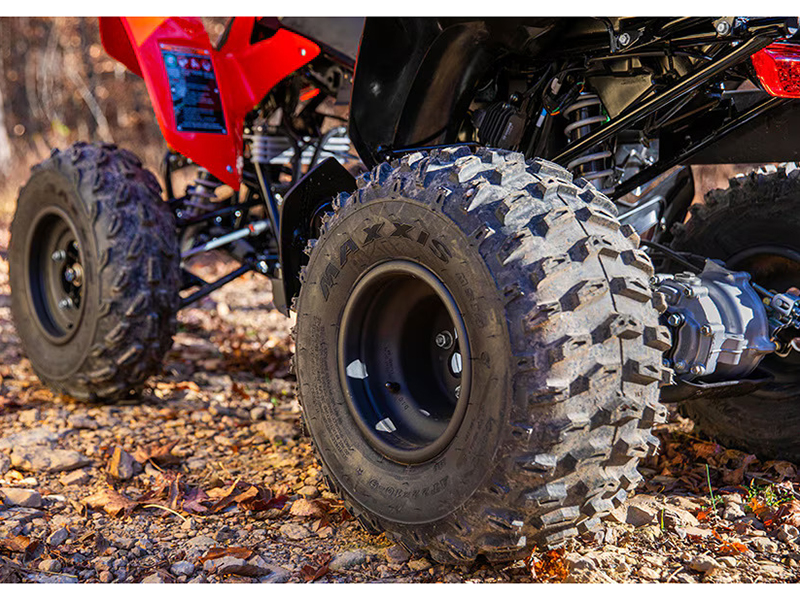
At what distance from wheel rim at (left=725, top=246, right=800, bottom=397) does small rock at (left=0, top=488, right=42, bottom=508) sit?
2760 mm

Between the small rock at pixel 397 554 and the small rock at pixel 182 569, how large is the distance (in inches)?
23.4

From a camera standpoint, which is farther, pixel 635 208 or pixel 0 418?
pixel 0 418

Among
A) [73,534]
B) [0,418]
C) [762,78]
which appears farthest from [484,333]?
[0,418]

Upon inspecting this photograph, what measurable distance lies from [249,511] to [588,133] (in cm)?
183

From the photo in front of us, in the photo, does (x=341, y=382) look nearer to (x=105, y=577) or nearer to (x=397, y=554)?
(x=397, y=554)

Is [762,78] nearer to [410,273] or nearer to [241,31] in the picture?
[410,273]

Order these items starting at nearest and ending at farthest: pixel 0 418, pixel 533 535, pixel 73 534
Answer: pixel 533 535 → pixel 73 534 → pixel 0 418

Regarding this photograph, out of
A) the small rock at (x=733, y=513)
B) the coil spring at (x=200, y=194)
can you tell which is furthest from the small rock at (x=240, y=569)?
the coil spring at (x=200, y=194)

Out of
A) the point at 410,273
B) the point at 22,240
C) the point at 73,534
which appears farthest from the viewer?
the point at 22,240

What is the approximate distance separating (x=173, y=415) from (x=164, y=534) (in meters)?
1.47

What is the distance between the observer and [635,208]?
3.63 m

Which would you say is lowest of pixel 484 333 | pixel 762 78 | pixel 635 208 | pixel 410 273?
Result: pixel 484 333

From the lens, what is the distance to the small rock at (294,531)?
2721 mm

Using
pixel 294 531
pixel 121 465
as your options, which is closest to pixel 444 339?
pixel 294 531
